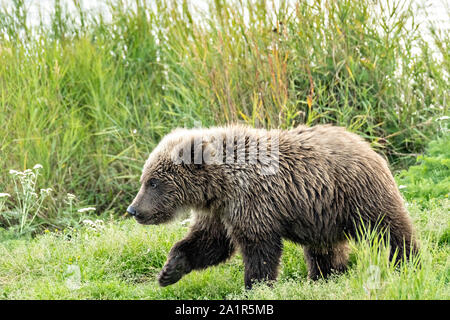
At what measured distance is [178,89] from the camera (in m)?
8.98

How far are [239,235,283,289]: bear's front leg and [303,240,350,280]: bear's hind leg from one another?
0.61m

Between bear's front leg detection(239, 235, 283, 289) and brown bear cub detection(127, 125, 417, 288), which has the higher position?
brown bear cub detection(127, 125, 417, 288)

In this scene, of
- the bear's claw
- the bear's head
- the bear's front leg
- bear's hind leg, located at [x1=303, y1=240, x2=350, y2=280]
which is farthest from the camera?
bear's hind leg, located at [x1=303, y1=240, x2=350, y2=280]

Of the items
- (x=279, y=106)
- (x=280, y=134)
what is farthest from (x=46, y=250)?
(x=279, y=106)

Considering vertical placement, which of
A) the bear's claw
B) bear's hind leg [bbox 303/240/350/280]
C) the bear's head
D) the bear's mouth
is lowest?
bear's hind leg [bbox 303/240/350/280]

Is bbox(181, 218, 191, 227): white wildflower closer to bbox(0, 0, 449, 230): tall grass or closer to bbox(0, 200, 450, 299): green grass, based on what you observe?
bbox(0, 200, 450, 299): green grass

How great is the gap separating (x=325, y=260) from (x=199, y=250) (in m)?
1.14

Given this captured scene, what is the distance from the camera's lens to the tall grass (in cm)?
844

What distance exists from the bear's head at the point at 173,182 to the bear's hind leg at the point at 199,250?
0.28m

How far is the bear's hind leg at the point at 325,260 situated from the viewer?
19.2 ft

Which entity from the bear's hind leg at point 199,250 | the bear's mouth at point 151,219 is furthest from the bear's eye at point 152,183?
the bear's hind leg at point 199,250

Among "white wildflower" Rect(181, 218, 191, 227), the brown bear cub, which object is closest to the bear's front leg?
the brown bear cub

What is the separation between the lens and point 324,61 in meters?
8.78

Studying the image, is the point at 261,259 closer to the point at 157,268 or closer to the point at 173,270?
the point at 173,270
